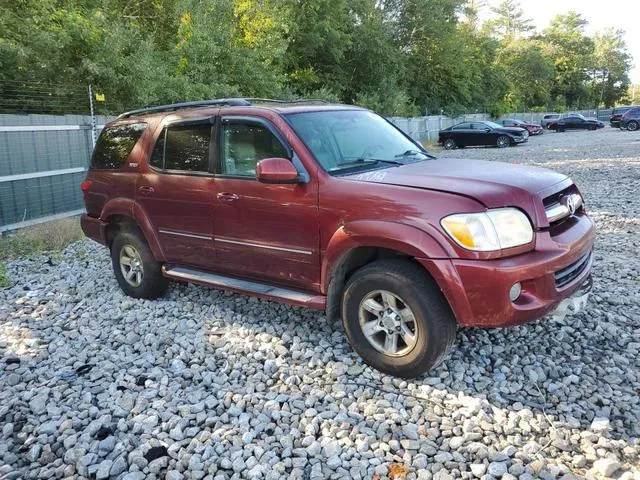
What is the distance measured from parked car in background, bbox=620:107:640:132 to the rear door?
3757cm

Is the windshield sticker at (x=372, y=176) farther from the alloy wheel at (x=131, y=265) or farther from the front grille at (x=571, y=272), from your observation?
the alloy wheel at (x=131, y=265)

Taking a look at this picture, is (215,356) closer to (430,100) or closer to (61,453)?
(61,453)

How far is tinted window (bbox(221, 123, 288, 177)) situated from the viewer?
4.52 meters

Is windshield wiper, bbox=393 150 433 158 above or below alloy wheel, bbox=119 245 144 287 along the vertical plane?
above

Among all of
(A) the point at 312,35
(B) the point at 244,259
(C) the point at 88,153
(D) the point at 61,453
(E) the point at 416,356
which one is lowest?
(D) the point at 61,453

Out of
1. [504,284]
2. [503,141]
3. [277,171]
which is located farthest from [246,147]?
[503,141]

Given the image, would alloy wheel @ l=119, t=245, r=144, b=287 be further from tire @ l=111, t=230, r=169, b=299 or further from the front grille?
the front grille

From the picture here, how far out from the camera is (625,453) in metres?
3.04

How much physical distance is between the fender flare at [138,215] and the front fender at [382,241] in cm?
202

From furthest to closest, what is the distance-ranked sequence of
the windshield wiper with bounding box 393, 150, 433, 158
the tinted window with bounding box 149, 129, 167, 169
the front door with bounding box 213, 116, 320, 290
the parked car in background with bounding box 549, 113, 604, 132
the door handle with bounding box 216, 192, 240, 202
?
the parked car in background with bounding box 549, 113, 604, 132 < the tinted window with bounding box 149, 129, 167, 169 < the windshield wiper with bounding box 393, 150, 433, 158 < the door handle with bounding box 216, 192, 240, 202 < the front door with bounding box 213, 116, 320, 290

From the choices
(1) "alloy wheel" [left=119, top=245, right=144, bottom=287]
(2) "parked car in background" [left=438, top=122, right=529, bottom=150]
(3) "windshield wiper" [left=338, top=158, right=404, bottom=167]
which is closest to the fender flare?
(1) "alloy wheel" [left=119, top=245, right=144, bottom=287]

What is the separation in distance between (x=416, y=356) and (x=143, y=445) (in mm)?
1784

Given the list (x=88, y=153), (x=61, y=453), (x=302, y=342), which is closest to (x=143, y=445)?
(x=61, y=453)

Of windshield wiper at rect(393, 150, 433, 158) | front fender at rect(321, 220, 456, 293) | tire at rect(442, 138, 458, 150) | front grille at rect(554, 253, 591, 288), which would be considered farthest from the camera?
tire at rect(442, 138, 458, 150)
